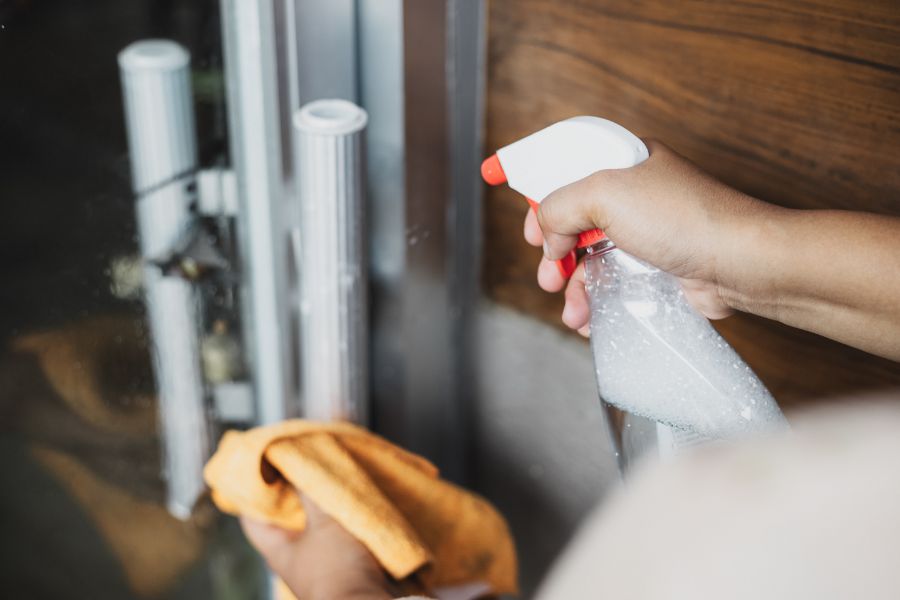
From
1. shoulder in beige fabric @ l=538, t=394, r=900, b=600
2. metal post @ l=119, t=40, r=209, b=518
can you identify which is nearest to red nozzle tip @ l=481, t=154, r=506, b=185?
metal post @ l=119, t=40, r=209, b=518

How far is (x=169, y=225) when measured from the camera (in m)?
0.74

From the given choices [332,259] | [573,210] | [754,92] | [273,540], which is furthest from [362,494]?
[754,92]

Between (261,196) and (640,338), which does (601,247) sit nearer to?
(640,338)

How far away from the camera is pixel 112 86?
0.65 meters

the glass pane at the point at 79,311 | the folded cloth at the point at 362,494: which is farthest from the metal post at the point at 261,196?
the folded cloth at the point at 362,494

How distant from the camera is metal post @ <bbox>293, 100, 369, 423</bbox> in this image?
689mm

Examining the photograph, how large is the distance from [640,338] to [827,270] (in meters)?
0.12

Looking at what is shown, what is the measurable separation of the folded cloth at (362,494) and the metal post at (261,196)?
0.43 ft

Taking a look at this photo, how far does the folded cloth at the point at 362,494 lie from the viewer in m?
0.69

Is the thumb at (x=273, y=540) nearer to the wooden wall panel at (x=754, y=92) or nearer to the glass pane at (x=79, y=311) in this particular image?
the glass pane at (x=79, y=311)

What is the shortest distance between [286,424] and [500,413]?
1.21ft

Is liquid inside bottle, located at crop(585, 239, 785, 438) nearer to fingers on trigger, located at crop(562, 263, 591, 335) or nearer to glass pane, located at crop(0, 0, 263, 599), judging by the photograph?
fingers on trigger, located at crop(562, 263, 591, 335)

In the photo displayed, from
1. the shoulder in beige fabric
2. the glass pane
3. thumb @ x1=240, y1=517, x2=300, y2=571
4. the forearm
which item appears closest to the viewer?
the shoulder in beige fabric

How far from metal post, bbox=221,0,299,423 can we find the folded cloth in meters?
0.13
